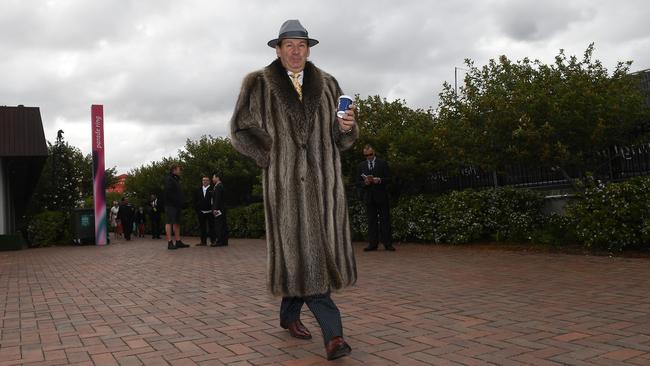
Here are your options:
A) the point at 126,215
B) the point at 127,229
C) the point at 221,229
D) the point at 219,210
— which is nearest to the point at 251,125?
the point at 219,210

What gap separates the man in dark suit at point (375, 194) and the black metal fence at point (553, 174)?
2.32 meters

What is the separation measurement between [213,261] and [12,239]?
1116 centimetres

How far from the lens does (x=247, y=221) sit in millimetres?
18516

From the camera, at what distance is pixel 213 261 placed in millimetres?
9914

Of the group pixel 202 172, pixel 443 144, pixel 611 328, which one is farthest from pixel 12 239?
pixel 611 328

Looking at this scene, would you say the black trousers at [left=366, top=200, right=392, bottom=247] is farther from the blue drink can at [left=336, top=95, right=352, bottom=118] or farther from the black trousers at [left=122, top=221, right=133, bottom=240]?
the black trousers at [left=122, top=221, right=133, bottom=240]

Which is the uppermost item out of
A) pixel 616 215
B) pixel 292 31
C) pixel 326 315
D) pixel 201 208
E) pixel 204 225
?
pixel 292 31

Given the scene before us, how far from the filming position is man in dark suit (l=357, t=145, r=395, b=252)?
34.2 feet

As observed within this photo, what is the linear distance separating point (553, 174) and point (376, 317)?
25.1ft

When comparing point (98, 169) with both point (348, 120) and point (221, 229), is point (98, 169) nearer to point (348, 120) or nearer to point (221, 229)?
point (221, 229)

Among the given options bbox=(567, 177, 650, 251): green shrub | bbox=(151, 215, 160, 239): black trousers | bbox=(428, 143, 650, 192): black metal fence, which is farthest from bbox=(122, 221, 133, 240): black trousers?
bbox=(567, 177, 650, 251): green shrub

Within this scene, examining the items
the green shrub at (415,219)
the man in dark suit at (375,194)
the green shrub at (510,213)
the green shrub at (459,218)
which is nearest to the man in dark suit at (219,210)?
the green shrub at (415,219)

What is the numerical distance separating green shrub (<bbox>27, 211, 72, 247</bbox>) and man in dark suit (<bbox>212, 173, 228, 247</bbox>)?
7.69m

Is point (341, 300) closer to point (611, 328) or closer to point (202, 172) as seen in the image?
point (611, 328)
